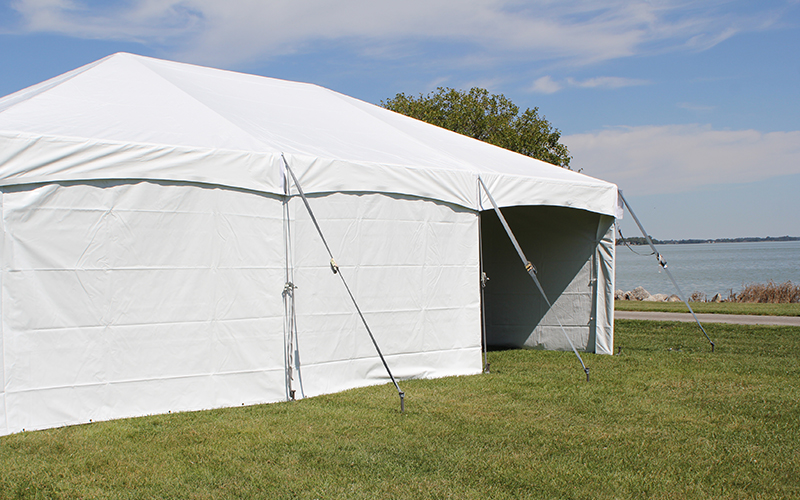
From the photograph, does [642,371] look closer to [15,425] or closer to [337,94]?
[337,94]

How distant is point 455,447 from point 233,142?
3.80 m

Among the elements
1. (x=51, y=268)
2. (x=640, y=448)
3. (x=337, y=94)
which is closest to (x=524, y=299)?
(x=337, y=94)

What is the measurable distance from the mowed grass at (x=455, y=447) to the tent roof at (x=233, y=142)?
7.55 feet

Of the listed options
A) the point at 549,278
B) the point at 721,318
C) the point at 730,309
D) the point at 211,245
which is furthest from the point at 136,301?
the point at 730,309

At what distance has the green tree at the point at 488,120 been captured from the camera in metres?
25.5

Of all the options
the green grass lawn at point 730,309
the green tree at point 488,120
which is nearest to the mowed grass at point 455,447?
the green grass lawn at point 730,309

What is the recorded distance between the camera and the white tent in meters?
5.88

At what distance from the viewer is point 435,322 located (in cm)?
827

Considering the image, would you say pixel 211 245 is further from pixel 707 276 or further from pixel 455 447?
pixel 707 276

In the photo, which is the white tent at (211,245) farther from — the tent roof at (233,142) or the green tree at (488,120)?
the green tree at (488,120)

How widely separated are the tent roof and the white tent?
0.02 metres

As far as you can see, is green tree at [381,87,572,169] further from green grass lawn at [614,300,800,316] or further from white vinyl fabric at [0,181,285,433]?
white vinyl fabric at [0,181,285,433]

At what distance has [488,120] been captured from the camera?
25.8m

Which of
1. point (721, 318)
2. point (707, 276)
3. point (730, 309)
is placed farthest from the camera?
point (707, 276)
